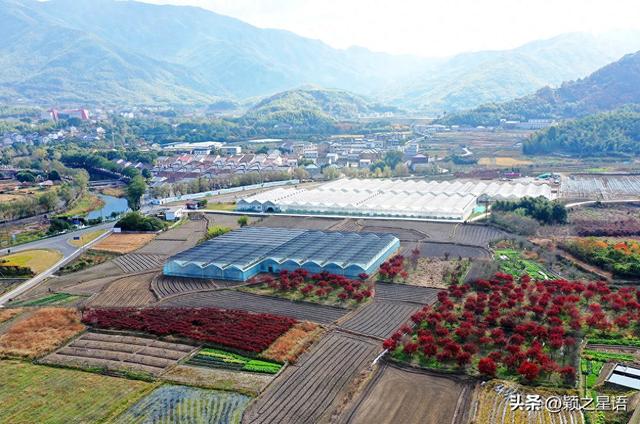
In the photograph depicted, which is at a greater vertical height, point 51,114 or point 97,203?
point 51,114

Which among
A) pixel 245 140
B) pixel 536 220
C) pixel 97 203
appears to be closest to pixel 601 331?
pixel 536 220

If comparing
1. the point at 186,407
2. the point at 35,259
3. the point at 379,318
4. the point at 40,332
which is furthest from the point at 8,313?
the point at 379,318

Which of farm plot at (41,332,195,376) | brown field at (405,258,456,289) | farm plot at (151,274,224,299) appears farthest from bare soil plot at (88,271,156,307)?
brown field at (405,258,456,289)

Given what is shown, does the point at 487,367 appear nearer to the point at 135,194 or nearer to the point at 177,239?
the point at 177,239

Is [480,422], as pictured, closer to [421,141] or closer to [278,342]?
[278,342]

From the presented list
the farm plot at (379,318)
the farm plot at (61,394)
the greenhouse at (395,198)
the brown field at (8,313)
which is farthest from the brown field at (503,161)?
the farm plot at (61,394)

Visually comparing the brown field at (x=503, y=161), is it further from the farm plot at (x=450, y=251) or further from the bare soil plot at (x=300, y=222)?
the farm plot at (x=450, y=251)
